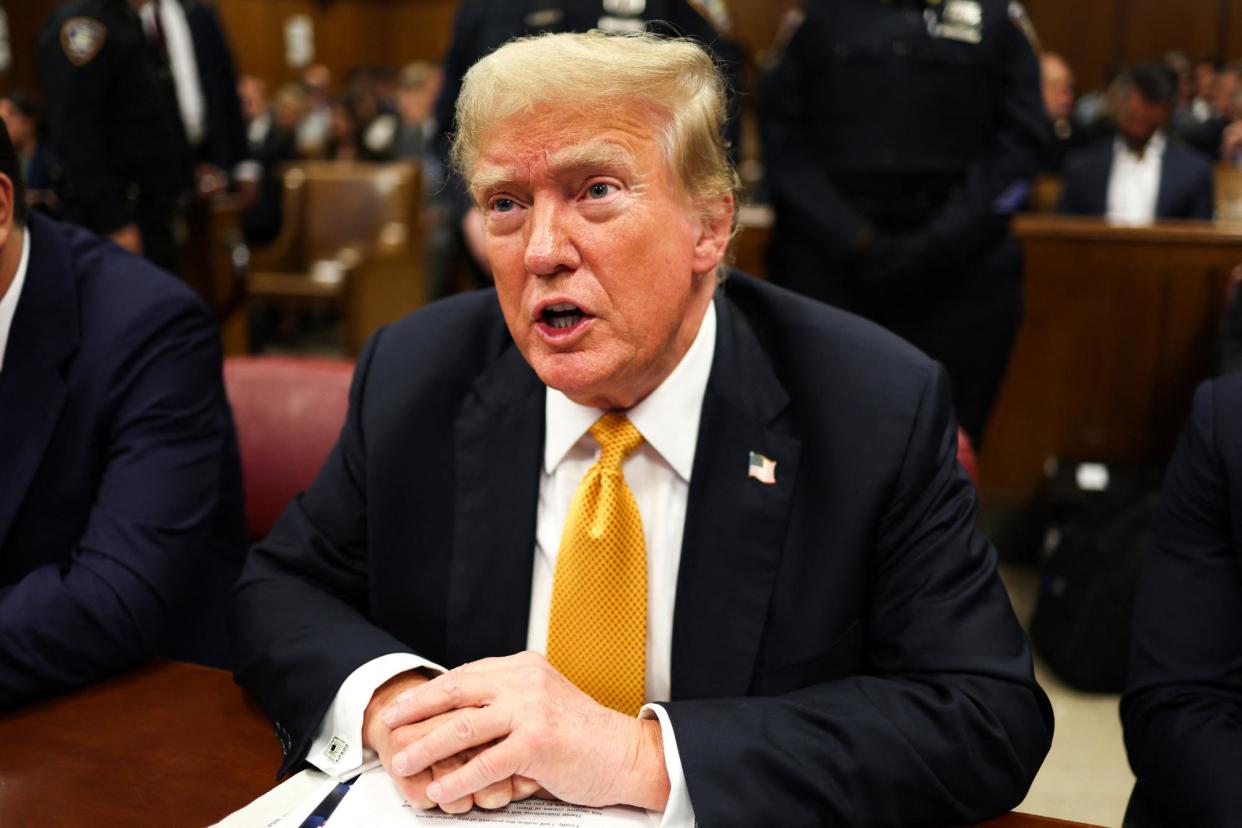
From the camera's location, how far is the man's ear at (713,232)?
54.1 inches

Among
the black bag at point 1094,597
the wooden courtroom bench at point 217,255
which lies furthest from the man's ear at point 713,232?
the wooden courtroom bench at point 217,255

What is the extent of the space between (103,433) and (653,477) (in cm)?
79

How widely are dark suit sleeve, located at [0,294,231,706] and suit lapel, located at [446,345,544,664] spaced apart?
40cm

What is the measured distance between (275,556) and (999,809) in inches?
35.0

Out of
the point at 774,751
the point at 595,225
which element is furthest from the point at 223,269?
the point at 774,751

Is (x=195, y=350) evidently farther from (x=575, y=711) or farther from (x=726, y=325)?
(x=575, y=711)

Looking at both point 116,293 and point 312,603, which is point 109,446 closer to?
point 116,293

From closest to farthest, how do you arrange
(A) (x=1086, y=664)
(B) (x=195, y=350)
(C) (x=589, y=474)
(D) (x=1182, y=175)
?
(C) (x=589, y=474) < (B) (x=195, y=350) < (A) (x=1086, y=664) < (D) (x=1182, y=175)

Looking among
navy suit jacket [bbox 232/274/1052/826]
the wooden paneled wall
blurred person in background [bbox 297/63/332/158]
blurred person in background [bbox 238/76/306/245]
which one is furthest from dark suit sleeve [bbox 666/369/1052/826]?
the wooden paneled wall

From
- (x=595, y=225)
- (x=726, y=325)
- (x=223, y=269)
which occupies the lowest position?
(x=223, y=269)

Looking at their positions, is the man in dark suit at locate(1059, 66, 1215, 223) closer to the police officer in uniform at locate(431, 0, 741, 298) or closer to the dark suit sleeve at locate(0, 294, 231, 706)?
the police officer in uniform at locate(431, 0, 741, 298)

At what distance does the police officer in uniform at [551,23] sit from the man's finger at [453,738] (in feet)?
6.31

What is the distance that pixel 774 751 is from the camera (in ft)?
3.70

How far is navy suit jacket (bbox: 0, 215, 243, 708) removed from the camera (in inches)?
60.5
